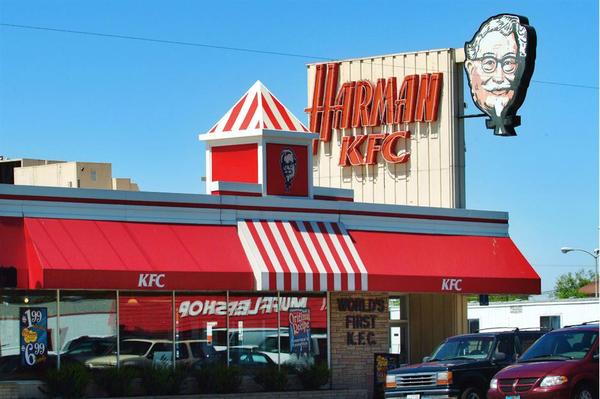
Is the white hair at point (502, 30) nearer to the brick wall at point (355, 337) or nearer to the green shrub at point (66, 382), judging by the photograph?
the brick wall at point (355, 337)

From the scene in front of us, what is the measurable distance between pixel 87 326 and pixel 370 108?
14.1 meters

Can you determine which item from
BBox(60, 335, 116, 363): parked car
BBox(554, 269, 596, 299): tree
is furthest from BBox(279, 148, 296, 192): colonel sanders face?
BBox(554, 269, 596, 299): tree

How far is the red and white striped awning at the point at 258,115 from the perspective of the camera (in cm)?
3039

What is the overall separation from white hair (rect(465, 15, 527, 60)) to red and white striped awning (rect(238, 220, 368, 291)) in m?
7.07

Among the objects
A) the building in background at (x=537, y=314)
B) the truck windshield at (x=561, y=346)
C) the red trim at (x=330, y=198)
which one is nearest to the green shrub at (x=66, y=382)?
the red trim at (x=330, y=198)

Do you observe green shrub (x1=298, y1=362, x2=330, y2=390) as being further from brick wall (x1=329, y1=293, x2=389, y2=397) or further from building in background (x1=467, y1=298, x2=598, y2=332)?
building in background (x1=467, y1=298, x2=598, y2=332)

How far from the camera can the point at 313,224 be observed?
29719 millimetres

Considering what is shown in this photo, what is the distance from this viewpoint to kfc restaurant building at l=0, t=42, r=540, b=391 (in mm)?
25609

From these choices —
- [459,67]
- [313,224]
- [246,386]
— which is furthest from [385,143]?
[246,386]

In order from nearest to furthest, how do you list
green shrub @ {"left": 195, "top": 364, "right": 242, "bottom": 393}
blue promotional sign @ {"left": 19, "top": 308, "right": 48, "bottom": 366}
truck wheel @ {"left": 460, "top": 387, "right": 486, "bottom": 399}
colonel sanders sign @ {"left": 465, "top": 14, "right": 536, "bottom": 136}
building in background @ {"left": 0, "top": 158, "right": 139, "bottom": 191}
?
truck wheel @ {"left": 460, "top": 387, "right": 486, "bottom": 399} < blue promotional sign @ {"left": 19, "top": 308, "right": 48, "bottom": 366} < green shrub @ {"left": 195, "top": 364, "right": 242, "bottom": 393} < colonel sanders sign @ {"left": 465, "top": 14, "right": 536, "bottom": 136} < building in background @ {"left": 0, "top": 158, "right": 139, "bottom": 191}

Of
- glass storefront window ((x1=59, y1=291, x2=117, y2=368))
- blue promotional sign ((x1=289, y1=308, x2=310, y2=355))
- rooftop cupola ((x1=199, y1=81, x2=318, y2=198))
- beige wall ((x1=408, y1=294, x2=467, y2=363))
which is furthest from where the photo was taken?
beige wall ((x1=408, y1=294, x2=467, y2=363))

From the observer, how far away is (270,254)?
28.2 metres

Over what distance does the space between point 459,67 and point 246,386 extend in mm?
12534

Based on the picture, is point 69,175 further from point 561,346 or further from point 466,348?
point 561,346
